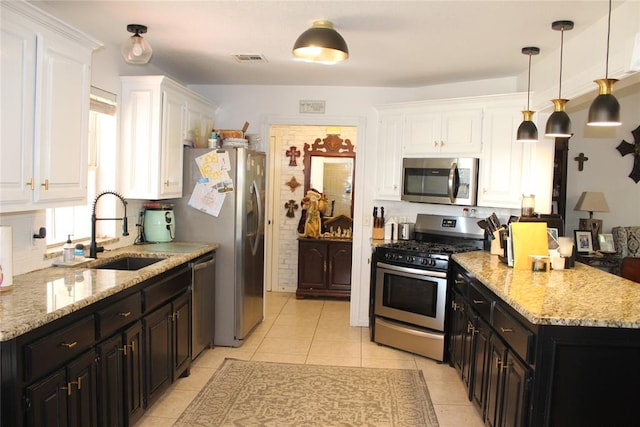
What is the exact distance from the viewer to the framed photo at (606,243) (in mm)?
5410

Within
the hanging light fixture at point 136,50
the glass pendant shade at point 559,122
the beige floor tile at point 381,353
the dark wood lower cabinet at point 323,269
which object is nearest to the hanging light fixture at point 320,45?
the hanging light fixture at point 136,50

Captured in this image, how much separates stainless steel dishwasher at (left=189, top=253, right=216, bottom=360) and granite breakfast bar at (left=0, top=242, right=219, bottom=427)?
0.13 metres

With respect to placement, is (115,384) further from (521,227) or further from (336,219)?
(336,219)

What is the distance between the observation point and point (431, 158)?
4.50 m

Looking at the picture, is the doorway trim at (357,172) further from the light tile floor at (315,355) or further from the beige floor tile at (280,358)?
the beige floor tile at (280,358)

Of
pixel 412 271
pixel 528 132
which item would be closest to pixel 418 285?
pixel 412 271

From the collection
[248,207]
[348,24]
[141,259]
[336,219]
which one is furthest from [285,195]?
[348,24]

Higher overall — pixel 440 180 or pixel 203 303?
pixel 440 180

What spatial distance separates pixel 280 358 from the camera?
4.12 metres

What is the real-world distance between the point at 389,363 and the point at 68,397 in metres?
2.61

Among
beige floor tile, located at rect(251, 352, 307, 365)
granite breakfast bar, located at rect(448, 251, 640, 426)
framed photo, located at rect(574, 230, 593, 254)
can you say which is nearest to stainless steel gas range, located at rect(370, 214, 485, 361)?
beige floor tile, located at rect(251, 352, 307, 365)

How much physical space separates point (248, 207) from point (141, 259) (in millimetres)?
1121

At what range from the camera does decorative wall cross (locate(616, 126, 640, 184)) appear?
566 cm

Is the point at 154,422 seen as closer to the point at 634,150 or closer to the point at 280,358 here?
the point at 280,358
